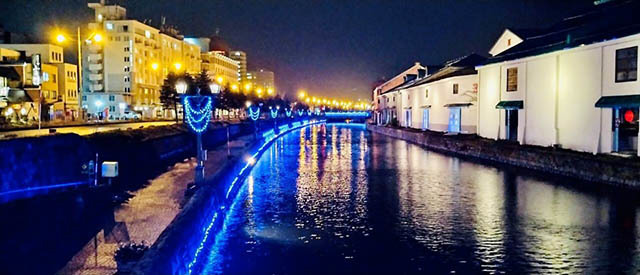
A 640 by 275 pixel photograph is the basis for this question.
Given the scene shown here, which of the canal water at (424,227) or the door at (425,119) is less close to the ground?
the door at (425,119)

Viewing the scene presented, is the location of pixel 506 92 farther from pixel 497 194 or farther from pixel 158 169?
pixel 158 169

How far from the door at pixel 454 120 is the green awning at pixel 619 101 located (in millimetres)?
19240

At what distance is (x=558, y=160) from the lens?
877 inches

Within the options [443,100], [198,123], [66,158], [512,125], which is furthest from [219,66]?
[66,158]

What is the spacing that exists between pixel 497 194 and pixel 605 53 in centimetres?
848

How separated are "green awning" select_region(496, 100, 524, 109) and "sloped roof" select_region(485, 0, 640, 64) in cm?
223

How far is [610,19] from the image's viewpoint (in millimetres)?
24969

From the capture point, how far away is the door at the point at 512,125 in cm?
3109

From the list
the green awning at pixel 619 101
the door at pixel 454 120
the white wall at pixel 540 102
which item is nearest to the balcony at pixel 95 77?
the door at pixel 454 120

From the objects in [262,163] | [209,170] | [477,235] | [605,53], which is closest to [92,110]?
[262,163]

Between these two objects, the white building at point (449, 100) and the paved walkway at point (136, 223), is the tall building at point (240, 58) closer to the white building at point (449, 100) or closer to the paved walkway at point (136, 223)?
the white building at point (449, 100)

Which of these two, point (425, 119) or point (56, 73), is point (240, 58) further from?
point (425, 119)

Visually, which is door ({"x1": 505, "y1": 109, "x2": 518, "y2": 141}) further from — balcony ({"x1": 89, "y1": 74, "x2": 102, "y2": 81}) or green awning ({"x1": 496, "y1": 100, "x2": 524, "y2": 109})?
balcony ({"x1": 89, "y1": 74, "x2": 102, "y2": 81})

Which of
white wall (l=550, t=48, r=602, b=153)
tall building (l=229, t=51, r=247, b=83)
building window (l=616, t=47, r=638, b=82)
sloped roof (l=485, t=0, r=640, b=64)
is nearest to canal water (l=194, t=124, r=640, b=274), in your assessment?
white wall (l=550, t=48, r=602, b=153)
